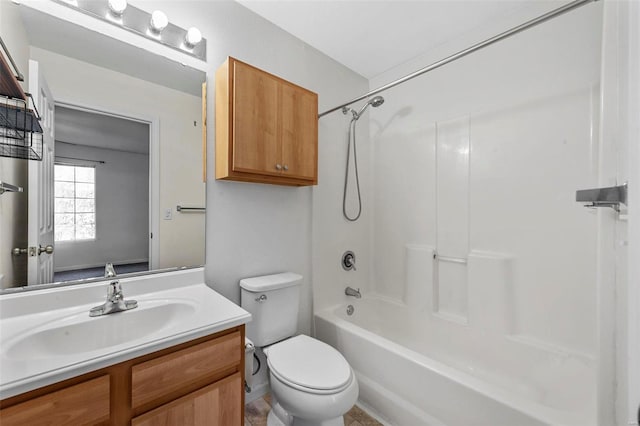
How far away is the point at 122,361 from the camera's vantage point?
2.63ft

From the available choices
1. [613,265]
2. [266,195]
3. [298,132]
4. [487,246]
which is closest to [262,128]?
[298,132]

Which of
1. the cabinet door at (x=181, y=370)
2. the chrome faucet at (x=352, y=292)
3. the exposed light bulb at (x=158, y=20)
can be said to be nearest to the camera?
the cabinet door at (x=181, y=370)

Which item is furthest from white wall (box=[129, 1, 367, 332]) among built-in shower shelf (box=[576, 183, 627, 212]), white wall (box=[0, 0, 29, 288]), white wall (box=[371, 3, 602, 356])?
built-in shower shelf (box=[576, 183, 627, 212])

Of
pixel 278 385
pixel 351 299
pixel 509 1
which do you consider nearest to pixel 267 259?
pixel 278 385

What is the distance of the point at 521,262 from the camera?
1.68m

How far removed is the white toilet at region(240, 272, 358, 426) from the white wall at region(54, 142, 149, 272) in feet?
1.97

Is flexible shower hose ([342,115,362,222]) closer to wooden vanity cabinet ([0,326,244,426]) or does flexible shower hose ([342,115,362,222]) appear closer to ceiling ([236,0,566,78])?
ceiling ([236,0,566,78])

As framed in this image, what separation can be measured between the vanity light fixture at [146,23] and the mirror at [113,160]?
85mm

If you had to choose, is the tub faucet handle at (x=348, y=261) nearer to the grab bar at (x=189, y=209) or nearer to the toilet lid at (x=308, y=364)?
the toilet lid at (x=308, y=364)

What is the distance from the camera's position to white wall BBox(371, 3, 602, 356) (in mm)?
1500

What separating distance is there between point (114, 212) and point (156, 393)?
0.83 m

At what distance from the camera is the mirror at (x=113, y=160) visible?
1.12 meters

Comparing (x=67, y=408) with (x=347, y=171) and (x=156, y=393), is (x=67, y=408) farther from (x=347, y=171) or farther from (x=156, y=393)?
(x=347, y=171)

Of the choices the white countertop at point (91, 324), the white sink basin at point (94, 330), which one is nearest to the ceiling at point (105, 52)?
the white countertop at point (91, 324)
